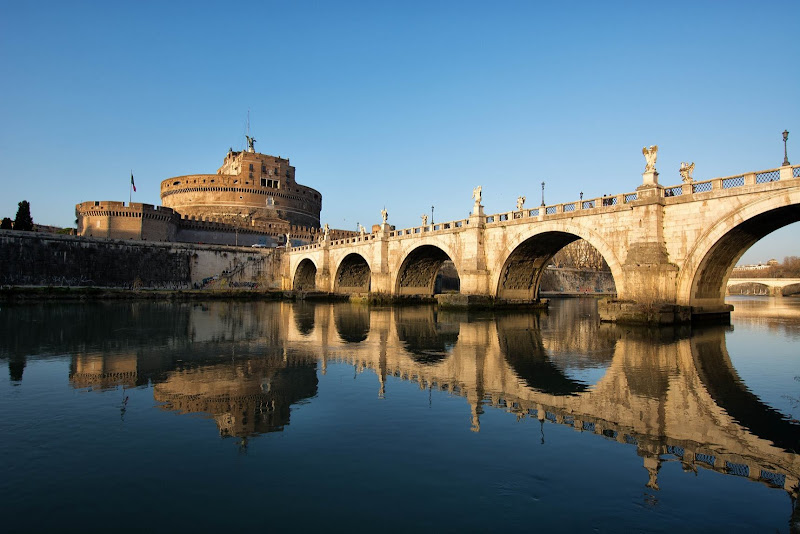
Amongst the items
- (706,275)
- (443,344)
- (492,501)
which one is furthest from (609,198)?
(492,501)

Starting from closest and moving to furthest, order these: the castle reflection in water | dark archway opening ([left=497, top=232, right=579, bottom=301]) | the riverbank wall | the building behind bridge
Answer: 1. the castle reflection in water
2. dark archway opening ([left=497, top=232, right=579, bottom=301])
3. the riverbank wall
4. the building behind bridge

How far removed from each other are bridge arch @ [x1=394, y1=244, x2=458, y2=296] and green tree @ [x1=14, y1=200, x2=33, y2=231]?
4341cm

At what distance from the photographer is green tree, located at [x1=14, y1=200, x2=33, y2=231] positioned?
5481cm

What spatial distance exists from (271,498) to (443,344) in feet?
37.4

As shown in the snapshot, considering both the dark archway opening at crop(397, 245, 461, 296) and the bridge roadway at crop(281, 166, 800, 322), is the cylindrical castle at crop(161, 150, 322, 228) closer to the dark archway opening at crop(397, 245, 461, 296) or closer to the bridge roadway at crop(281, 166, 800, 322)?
the dark archway opening at crop(397, 245, 461, 296)

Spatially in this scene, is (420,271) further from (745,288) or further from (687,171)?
(745,288)

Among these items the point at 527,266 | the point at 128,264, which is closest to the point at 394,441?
the point at 527,266

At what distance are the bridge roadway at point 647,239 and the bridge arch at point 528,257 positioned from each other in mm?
65

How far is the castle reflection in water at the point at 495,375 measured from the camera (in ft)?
21.9

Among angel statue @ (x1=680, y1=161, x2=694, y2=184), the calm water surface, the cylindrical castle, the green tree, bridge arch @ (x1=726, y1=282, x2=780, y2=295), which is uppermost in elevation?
the cylindrical castle

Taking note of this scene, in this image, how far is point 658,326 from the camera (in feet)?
66.4

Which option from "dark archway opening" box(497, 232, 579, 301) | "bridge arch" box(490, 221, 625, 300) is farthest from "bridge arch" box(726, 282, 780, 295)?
"bridge arch" box(490, 221, 625, 300)

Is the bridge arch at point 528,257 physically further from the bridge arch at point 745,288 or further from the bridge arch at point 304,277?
the bridge arch at point 745,288

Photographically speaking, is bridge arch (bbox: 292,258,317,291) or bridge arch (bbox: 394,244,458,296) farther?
bridge arch (bbox: 292,258,317,291)
